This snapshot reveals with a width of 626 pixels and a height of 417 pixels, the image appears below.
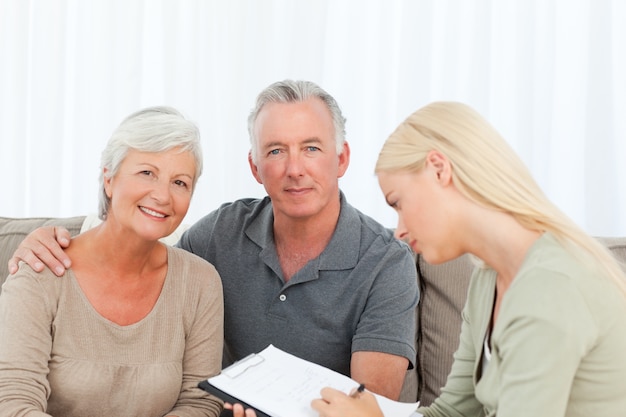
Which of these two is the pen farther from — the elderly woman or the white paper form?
the elderly woman

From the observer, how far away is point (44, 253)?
1.67m

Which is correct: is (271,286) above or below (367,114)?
below

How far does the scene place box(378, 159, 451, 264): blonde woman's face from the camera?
3.96ft

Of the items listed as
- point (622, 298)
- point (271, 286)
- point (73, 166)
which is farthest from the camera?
point (73, 166)

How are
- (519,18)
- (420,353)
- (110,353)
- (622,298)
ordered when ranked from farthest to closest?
1. (519,18)
2. (420,353)
3. (110,353)
4. (622,298)

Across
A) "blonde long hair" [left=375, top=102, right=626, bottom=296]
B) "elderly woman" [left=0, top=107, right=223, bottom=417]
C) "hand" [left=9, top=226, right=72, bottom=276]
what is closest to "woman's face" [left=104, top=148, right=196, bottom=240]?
"elderly woman" [left=0, top=107, right=223, bottom=417]

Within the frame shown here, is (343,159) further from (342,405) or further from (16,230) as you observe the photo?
(16,230)

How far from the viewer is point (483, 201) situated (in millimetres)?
1171

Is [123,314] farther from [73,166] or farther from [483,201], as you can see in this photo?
[73,166]

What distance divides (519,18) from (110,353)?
1891 millimetres

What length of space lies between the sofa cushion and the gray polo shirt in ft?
1.68

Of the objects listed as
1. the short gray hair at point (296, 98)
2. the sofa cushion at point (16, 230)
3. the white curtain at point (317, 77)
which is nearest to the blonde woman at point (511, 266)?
the short gray hair at point (296, 98)

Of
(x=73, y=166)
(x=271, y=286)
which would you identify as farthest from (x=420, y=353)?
(x=73, y=166)

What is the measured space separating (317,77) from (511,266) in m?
1.78
